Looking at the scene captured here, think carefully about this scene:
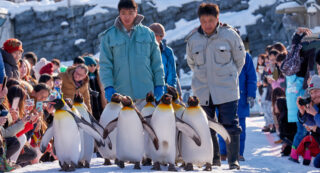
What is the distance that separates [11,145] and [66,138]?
0.99 meters

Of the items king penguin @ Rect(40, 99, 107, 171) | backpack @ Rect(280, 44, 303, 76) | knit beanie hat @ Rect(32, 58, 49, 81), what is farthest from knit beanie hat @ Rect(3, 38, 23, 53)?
backpack @ Rect(280, 44, 303, 76)

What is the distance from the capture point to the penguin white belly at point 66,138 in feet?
14.2

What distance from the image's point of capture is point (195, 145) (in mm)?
4555

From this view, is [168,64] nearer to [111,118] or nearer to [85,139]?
[111,118]

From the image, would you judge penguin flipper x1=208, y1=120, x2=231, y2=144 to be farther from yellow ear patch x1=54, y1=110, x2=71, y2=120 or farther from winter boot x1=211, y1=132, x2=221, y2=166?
yellow ear patch x1=54, y1=110, x2=71, y2=120

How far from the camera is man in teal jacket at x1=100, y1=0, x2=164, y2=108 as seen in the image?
4930mm

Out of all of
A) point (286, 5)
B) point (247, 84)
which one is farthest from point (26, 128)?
point (286, 5)

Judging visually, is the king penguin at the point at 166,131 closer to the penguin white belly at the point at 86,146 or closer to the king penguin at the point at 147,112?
the king penguin at the point at 147,112

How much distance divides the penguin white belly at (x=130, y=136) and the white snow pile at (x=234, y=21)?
89.8 ft

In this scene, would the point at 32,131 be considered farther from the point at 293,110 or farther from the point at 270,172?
the point at 293,110

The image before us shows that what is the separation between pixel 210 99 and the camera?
5.07 metres

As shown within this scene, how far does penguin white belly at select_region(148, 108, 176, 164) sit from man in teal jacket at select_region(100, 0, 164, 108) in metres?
0.65

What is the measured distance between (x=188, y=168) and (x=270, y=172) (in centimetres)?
122

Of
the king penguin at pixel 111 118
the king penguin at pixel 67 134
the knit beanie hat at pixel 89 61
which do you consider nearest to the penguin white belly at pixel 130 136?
the king penguin at pixel 67 134
